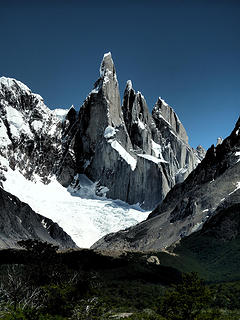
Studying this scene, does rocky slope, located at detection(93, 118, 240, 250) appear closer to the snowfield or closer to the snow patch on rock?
the snowfield

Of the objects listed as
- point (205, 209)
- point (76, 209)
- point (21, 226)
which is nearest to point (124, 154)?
point (76, 209)

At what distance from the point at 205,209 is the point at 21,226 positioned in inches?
2160

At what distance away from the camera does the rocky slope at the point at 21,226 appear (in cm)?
10119

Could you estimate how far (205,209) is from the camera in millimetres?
90875

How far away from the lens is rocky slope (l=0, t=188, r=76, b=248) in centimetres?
10119

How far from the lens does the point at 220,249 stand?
69.5 m

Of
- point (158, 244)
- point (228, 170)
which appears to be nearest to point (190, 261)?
point (158, 244)

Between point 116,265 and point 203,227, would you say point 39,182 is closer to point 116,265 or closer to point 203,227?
point 203,227

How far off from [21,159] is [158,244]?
4393 inches

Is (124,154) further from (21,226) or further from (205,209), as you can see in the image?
(205,209)

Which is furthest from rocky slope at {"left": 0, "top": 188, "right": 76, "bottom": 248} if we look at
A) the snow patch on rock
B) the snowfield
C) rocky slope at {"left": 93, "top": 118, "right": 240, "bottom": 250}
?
the snow patch on rock

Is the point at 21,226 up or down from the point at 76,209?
down

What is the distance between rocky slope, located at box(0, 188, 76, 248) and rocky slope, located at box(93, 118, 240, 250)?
20.8m

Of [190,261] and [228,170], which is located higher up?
[228,170]
